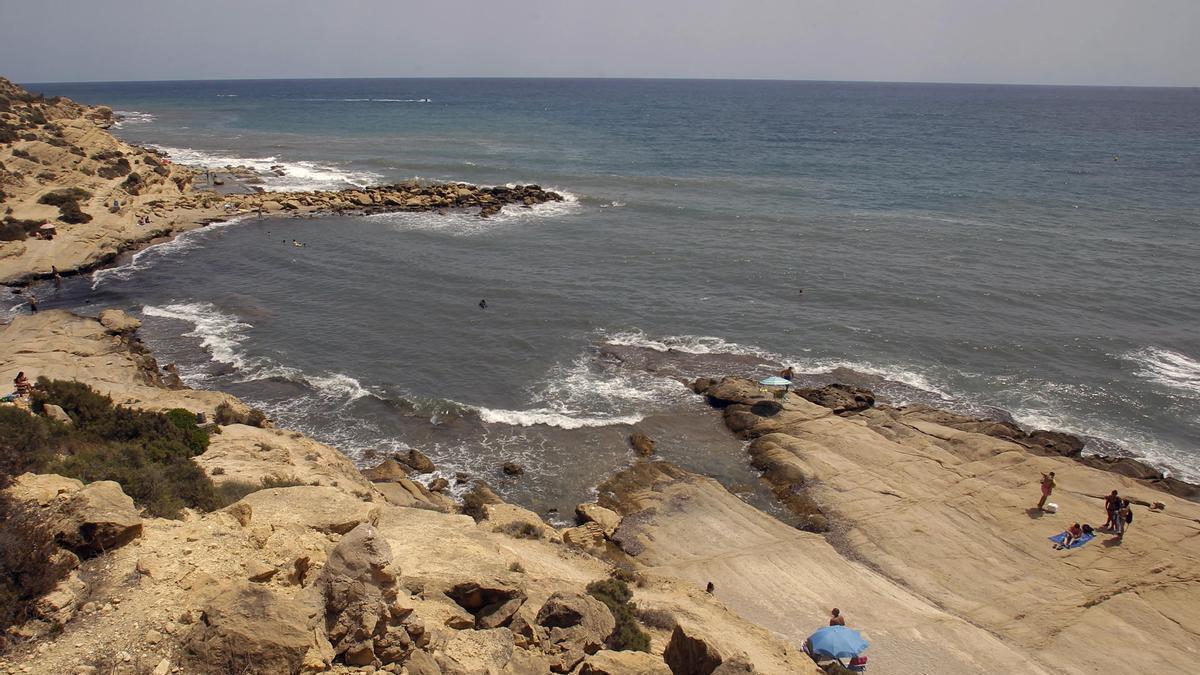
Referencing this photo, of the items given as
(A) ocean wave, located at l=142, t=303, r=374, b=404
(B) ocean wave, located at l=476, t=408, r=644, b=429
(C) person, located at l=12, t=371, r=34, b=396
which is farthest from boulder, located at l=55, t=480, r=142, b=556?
(A) ocean wave, located at l=142, t=303, r=374, b=404

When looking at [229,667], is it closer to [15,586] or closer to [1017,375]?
[15,586]

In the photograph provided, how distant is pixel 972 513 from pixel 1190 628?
20.5ft

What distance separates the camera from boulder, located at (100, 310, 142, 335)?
35.8 meters

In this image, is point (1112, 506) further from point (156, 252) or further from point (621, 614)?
point (156, 252)

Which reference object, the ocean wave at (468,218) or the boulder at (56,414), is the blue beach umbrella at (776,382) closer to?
the boulder at (56,414)

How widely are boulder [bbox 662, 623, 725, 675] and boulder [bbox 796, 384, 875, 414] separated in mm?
19105

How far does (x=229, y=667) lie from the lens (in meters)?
9.46

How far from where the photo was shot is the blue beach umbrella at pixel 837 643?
16.2 meters

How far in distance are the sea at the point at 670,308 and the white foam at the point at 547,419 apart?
10cm

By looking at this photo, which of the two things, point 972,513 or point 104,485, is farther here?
point 972,513

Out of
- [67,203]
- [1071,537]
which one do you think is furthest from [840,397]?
[67,203]

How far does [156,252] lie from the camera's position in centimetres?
5175

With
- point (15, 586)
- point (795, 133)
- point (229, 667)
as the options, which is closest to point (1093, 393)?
point (229, 667)

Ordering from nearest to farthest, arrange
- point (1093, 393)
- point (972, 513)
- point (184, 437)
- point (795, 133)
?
point (184, 437) < point (972, 513) < point (1093, 393) < point (795, 133)
